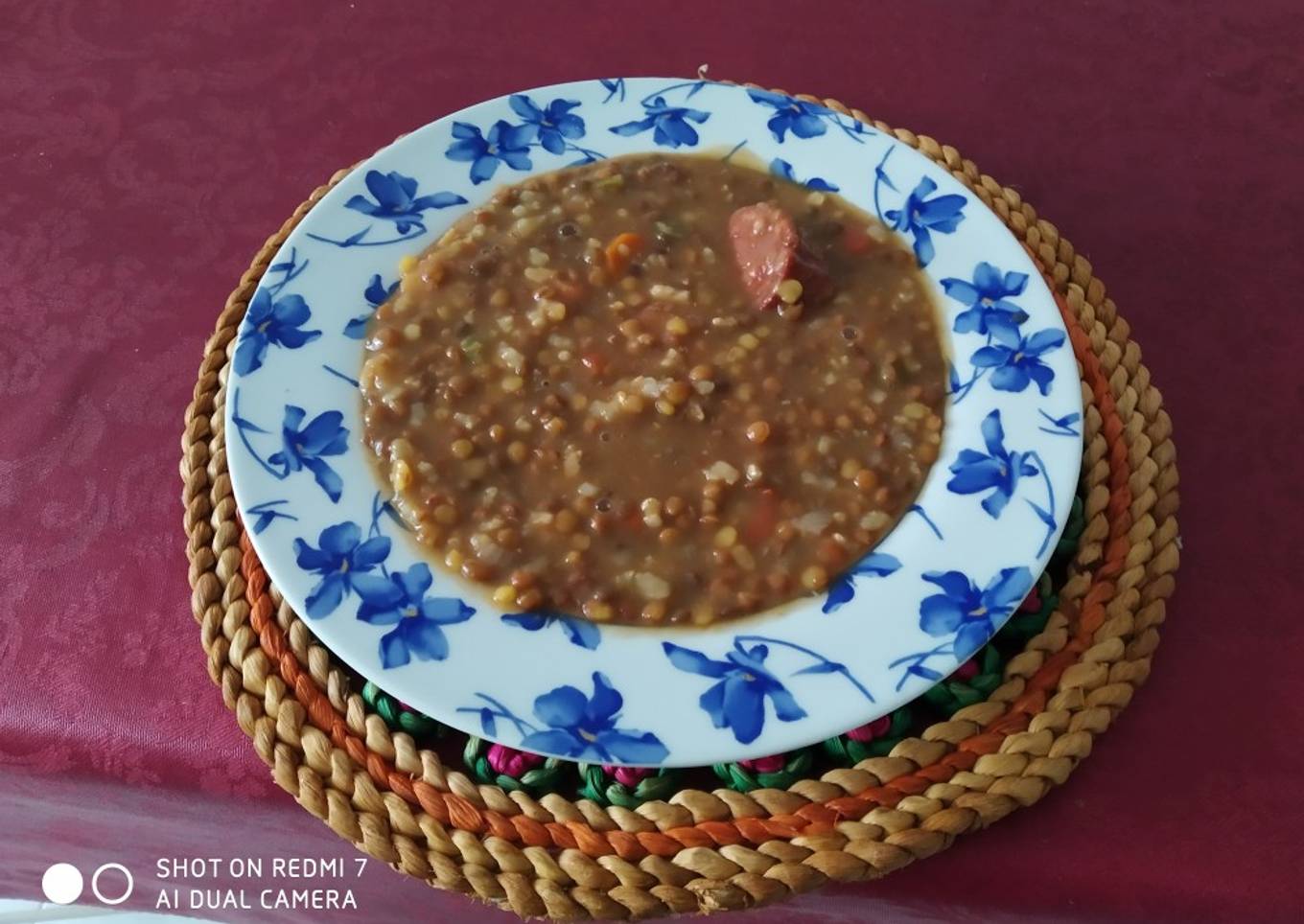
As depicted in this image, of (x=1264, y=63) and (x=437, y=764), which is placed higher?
(x=1264, y=63)

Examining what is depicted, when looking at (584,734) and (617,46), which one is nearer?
(584,734)

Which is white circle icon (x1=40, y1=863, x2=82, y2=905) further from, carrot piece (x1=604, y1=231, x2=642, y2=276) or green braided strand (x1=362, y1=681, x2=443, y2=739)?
carrot piece (x1=604, y1=231, x2=642, y2=276)

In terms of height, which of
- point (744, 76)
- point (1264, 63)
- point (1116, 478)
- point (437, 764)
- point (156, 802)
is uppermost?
point (1264, 63)

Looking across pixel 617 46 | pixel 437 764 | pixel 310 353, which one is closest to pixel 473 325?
pixel 310 353

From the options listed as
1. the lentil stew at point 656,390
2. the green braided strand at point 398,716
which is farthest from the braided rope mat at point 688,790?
the lentil stew at point 656,390

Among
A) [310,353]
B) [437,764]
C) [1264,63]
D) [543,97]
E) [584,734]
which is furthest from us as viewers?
[1264,63]

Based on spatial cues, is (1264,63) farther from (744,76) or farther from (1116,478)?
(1116,478)

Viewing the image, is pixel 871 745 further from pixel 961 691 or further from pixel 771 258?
pixel 771 258
